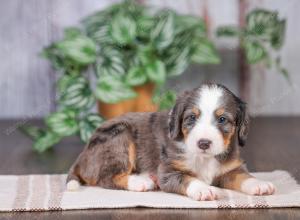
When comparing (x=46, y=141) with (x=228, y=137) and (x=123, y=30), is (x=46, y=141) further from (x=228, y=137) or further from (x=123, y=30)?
(x=228, y=137)

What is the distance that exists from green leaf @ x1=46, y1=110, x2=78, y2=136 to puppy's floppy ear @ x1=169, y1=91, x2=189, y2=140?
57.8 inches

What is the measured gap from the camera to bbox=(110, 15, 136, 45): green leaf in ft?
16.3

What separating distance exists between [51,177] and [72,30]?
186 cm

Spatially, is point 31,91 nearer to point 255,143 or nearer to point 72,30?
point 72,30

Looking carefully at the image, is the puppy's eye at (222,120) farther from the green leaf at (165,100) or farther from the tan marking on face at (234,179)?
the green leaf at (165,100)

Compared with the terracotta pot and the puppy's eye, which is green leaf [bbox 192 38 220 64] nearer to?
the terracotta pot

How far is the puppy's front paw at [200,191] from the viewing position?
3232 millimetres

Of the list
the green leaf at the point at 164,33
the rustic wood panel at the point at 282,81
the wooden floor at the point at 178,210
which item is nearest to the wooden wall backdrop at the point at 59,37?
the rustic wood panel at the point at 282,81

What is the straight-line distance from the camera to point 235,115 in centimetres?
335

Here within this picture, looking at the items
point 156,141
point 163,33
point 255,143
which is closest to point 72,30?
point 163,33

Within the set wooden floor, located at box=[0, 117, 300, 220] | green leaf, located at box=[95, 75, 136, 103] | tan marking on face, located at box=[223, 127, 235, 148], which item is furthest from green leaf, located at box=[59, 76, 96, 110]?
tan marking on face, located at box=[223, 127, 235, 148]

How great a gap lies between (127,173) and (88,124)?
51.2 inches

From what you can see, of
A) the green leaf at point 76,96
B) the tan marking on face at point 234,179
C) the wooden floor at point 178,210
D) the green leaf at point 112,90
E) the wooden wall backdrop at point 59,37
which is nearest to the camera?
the wooden floor at point 178,210

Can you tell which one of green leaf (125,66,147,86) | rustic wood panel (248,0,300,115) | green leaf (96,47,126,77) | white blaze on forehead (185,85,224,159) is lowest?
rustic wood panel (248,0,300,115)
